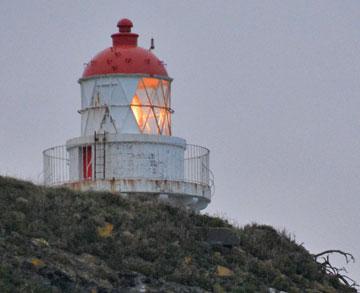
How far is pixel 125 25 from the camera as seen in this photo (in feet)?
135

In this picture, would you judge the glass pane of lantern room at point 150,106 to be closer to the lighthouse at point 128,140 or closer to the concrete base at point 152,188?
the lighthouse at point 128,140

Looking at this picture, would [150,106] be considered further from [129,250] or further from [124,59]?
[129,250]

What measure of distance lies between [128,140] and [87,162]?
1.16 meters

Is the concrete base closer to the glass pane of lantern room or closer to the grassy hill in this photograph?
the glass pane of lantern room

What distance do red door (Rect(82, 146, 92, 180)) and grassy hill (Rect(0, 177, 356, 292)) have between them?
3.75 metres

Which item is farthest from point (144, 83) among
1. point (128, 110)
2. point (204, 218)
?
point (204, 218)

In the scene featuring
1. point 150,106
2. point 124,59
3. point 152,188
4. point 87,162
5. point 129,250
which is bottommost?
point 129,250

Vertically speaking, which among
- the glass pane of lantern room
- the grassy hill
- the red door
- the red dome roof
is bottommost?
the grassy hill

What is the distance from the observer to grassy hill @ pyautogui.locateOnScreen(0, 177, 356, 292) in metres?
31.3

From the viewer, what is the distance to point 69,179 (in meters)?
40.8

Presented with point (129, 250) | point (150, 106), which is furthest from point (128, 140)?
point (129, 250)

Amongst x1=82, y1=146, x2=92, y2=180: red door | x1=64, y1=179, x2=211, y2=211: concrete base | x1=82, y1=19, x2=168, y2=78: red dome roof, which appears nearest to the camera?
x1=64, y1=179, x2=211, y2=211: concrete base

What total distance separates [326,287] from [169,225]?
345 cm

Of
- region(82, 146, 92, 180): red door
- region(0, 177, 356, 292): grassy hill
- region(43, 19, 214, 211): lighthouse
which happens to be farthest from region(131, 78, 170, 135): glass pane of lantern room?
region(0, 177, 356, 292): grassy hill
